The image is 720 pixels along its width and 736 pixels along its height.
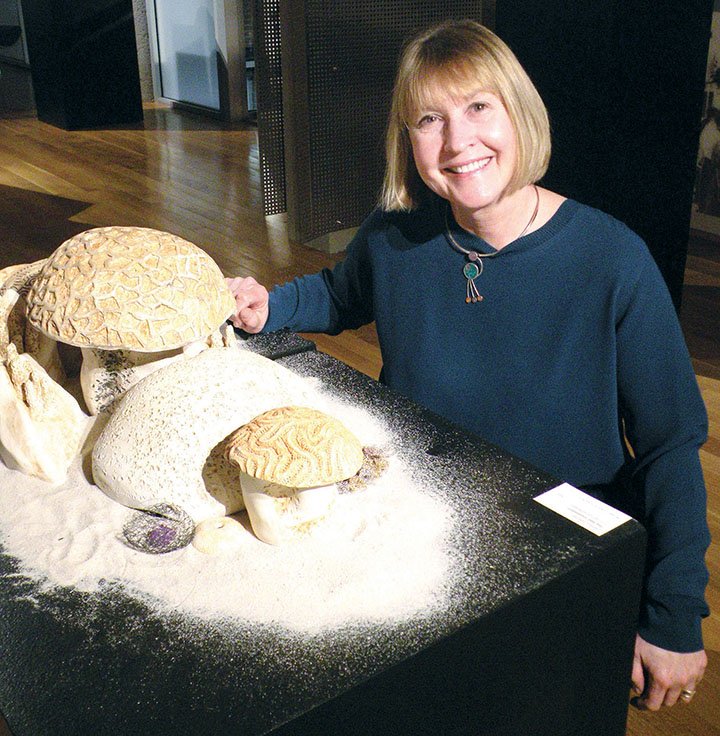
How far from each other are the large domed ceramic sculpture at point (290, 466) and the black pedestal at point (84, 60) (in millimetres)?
6950

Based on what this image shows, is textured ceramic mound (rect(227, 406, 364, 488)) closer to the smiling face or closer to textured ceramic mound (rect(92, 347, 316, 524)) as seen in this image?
textured ceramic mound (rect(92, 347, 316, 524))

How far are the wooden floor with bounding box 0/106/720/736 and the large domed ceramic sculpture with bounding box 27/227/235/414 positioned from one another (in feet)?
3.82

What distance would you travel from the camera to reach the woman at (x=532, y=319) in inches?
49.6

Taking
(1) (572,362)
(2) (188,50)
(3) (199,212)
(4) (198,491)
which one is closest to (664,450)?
(1) (572,362)

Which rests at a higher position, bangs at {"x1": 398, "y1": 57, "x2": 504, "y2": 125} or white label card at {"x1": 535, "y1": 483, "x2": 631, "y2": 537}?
bangs at {"x1": 398, "y1": 57, "x2": 504, "y2": 125}

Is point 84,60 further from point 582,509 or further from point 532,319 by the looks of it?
point 582,509

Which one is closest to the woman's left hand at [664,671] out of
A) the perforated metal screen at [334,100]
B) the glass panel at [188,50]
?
the perforated metal screen at [334,100]

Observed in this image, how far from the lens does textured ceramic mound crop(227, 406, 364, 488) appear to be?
954 millimetres

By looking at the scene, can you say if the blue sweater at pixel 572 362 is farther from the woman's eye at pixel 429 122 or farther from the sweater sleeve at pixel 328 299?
the woman's eye at pixel 429 122

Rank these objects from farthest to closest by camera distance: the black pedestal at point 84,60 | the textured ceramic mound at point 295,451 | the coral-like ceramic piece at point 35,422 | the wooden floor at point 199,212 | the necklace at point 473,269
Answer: the black pedestal at point 84,60
the wooden floor at point 199,212
the necklace at point 473,269
the coral-like ceramic piece at point 35,422
the textured ceramic mound at point 295,451

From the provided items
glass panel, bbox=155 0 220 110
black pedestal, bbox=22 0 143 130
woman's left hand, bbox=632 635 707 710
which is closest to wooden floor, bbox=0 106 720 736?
black pedestal, bbox=22 0 143 130

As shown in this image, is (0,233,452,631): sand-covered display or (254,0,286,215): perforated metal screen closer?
(0,233,452,631): sand-covered display

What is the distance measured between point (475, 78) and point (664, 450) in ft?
1.97

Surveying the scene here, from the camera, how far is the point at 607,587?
1.08 metres
